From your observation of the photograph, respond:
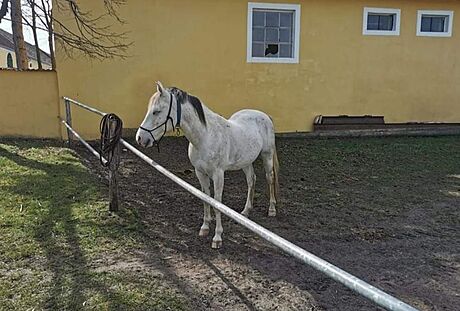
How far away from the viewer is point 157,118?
11.6 feet

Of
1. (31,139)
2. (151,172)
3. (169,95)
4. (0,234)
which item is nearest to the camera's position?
(169,95)

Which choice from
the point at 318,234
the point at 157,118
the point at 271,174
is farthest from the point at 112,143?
the point at 318,234

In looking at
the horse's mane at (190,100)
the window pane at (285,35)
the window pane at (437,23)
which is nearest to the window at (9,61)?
the window pane at (285,35)

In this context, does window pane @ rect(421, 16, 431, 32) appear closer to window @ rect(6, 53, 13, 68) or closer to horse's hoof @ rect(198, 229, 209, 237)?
horse's hoof @ rect(198, 229, 209, 237)

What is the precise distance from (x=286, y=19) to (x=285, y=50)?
2.58 feet

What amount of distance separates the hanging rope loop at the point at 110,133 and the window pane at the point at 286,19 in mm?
7488

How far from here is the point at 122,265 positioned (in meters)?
3.35

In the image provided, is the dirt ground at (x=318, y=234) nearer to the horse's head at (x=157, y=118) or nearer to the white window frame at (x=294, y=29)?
the horse's head at (x=157, y=118)

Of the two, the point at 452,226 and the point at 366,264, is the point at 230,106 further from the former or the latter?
the point at 366,264

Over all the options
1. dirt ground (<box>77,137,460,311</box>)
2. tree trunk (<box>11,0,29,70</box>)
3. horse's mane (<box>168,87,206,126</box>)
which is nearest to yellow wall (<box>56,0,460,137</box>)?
tree trunk (<box>11,0,29,70</box>)

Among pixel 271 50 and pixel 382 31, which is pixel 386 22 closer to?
pixel 382 31

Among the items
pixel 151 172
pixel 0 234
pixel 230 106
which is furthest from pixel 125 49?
pixel 0 234

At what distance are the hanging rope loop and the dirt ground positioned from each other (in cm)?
86

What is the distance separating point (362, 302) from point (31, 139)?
834cm
